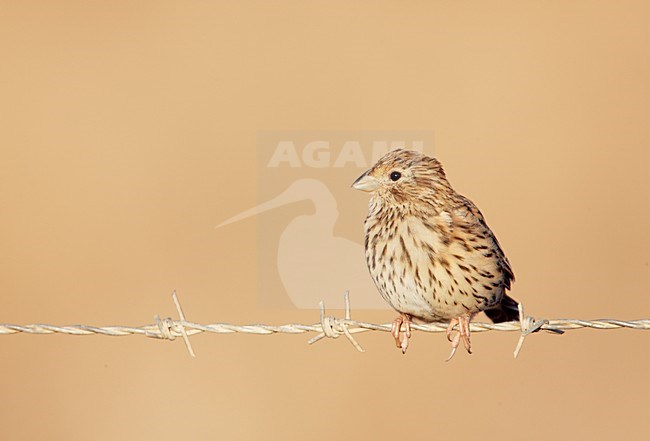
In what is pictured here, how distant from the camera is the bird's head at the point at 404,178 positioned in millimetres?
6102

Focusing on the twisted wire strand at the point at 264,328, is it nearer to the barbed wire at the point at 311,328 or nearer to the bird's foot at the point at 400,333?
the barbed wire at the point at 311,328

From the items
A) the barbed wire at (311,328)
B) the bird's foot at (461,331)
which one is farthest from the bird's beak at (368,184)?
the barbed wire at (311,328)

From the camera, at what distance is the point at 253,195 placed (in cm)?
1238

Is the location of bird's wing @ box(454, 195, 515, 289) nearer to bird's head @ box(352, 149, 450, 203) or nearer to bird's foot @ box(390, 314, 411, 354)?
bird's head @ box(352, 149, 450, 203)

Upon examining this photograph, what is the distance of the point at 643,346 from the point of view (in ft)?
34.4

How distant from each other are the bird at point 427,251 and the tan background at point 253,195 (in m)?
3.74

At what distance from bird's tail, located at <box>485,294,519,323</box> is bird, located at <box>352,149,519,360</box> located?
0.01m

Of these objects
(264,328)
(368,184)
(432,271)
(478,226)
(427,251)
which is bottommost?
(264,328)

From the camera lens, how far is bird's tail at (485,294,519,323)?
6238 millimetres

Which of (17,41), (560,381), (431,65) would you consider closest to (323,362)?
(560,381)

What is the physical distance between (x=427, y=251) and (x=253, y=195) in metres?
6.75

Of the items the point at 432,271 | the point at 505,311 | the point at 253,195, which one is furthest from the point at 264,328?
the point at 253,195

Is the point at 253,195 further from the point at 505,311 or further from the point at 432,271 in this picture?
the point at 432,271

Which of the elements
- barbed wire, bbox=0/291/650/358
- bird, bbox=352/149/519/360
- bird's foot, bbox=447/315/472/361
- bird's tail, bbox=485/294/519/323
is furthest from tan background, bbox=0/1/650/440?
barbed wire, bbox=0/291/650/358
